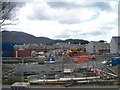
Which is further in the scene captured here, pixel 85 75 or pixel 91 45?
pixel 91 45

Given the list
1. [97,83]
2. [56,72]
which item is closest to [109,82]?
[97,83]

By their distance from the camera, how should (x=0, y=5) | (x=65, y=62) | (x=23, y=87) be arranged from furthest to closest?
(x=65, y=62) < (x=0, y=5) < (x=23, y=87)

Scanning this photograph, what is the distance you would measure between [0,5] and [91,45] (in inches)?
2768

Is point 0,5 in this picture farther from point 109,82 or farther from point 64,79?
point 109,82

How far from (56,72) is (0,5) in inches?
351

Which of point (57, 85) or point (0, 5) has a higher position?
point (0, 5)

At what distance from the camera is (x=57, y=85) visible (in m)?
20.2

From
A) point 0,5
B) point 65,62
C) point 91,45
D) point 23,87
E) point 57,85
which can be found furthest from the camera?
point 91,45

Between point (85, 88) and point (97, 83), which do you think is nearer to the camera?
point (85, 88)

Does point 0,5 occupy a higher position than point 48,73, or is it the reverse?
point 0,5

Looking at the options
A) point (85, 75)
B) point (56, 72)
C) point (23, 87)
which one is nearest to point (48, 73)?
point (56, 72)

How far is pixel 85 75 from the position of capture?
23438mm

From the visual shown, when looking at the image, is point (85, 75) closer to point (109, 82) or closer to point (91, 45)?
point (109, 82)

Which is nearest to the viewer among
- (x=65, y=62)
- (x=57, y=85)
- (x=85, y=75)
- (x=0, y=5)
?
(x=0, y=5)
